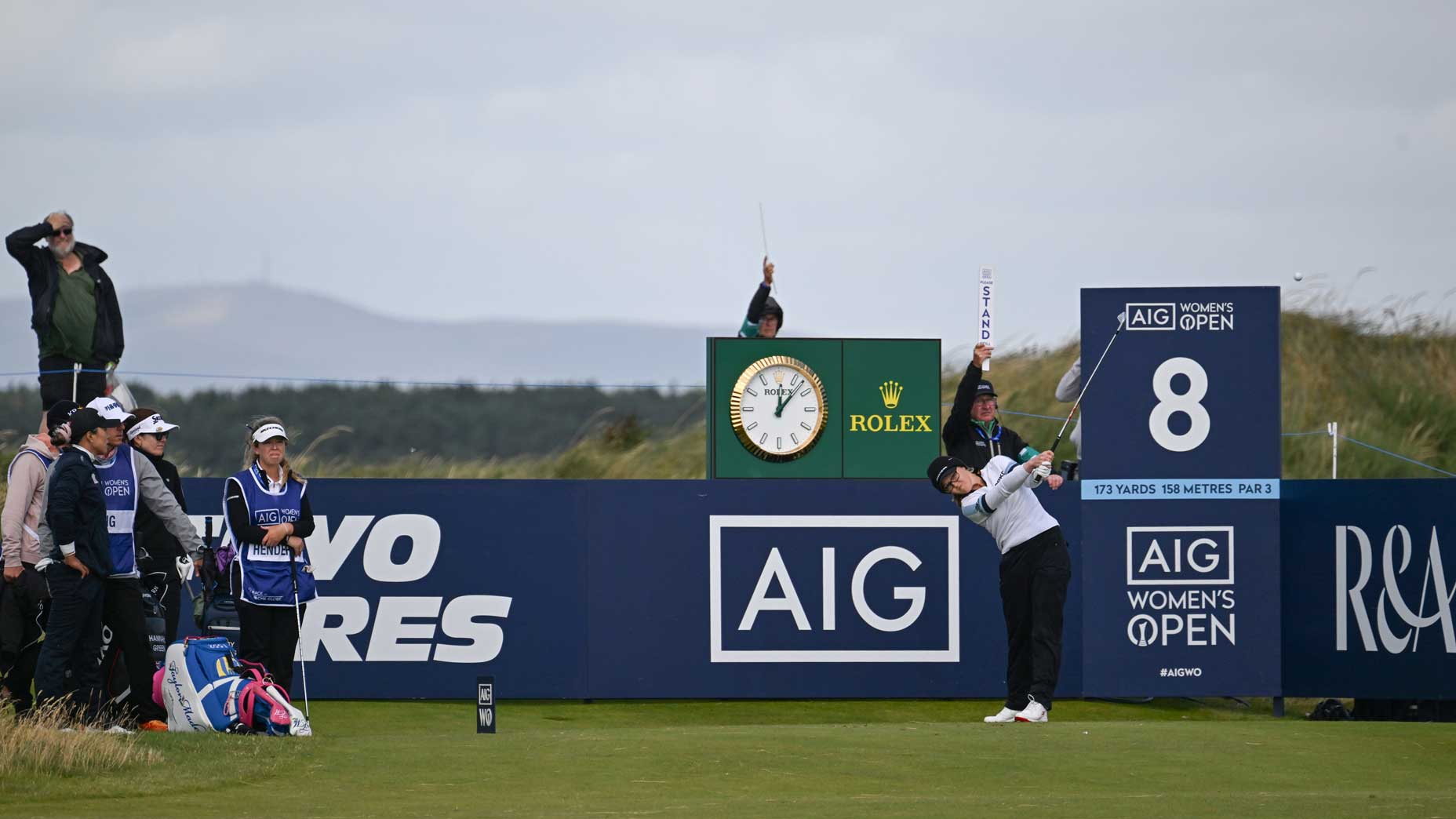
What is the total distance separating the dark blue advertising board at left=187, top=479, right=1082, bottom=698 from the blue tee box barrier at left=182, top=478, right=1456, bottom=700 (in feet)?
0.04

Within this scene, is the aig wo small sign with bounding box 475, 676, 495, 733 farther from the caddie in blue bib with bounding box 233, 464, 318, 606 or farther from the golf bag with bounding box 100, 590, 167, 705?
the golf bag with bounding box 100, 590, 167, 705

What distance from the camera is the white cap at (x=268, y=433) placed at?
10289 mm

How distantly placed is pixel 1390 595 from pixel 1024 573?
3345mm

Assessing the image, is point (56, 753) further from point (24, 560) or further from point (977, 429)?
point (977, 429)

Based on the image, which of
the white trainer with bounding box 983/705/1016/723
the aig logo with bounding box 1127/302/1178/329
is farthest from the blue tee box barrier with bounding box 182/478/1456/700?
the white trainer with bounding box 983/705/1016/723

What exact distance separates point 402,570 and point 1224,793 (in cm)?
635

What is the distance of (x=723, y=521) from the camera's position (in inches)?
499

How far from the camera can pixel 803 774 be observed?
8.24 m

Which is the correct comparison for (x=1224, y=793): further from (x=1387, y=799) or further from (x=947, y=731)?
(x=947, y=731)

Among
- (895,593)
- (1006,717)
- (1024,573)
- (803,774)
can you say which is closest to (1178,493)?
(895,593)

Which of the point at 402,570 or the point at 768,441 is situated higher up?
the point at 768,441

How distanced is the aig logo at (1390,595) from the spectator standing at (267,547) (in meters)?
6.87

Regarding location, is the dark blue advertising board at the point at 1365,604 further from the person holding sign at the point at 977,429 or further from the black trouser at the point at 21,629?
the black trouser at the point at 21,629

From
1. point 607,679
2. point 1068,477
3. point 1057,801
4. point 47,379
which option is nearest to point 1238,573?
point 1068,477
